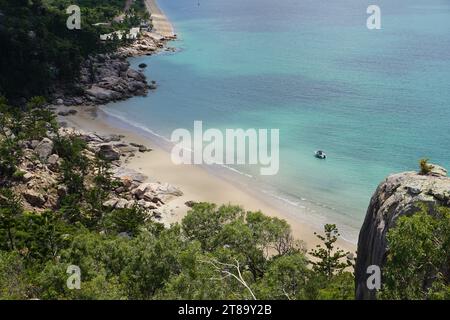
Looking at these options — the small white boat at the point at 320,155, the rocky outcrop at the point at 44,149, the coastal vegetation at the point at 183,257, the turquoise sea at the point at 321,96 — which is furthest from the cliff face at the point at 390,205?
the rocky outcrop at the point at 44,149

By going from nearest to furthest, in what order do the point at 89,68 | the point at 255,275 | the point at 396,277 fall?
the point at 396,277, the point at 255,275, the point at 89,68

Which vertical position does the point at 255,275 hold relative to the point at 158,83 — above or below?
below

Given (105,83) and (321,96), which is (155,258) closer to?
(321,96)

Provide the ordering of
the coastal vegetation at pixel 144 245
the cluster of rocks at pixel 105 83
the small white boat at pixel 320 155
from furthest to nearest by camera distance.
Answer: the cluster of rocks at pixel 105 83 → the small white boat at pixel 320 155 → the coastal vegetation at pixel 144 245

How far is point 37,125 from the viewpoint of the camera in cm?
4788

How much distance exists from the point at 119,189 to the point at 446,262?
32093mm

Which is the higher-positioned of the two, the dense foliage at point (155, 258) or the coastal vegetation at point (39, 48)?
the coastal vegetation at point (39, 48)

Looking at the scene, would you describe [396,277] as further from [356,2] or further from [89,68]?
[356,2]

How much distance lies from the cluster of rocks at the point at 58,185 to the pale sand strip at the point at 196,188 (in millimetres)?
1274

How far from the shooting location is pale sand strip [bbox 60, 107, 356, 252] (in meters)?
38.6

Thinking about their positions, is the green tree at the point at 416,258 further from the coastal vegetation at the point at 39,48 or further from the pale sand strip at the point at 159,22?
the pale sand strip at the point at 159,22

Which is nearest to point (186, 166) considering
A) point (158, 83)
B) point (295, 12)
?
→ point (158, 83)

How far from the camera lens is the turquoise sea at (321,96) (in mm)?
46531

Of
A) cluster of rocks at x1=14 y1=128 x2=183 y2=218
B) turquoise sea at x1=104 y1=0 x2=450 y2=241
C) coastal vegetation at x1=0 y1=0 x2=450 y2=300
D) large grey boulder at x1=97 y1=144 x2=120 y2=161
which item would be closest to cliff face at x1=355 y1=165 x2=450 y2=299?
coastal vegetation at x1=0 y1=0 x2=450 y2=300
